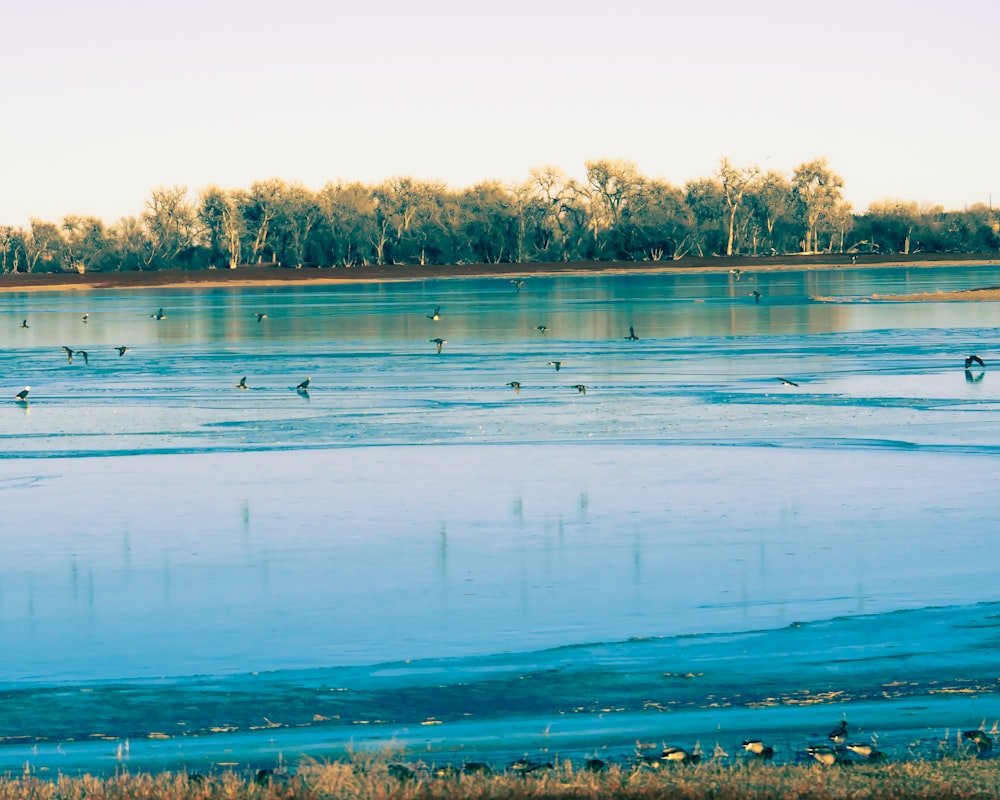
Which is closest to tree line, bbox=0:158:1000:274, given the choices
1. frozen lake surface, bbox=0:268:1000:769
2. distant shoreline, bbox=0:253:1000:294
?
distant shoreline, bbox=0:253:1000:294

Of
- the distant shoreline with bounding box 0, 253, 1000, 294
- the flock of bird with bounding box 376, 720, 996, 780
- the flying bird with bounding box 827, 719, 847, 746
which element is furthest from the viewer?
the distant shoreline with bounding box 0, 253, 1000, 294

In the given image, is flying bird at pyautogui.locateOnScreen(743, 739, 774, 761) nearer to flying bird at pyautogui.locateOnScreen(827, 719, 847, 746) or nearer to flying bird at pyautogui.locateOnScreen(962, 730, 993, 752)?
flying bird at pyautogui.locateOnScreen(827, 719, 847, 746)

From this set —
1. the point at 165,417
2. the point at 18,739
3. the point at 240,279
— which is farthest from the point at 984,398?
the point at 240,279

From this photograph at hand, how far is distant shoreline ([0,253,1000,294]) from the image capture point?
133250mm

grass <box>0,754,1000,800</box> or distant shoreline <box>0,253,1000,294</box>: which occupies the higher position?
distant shoreline <box>0,253,1000,294</box>

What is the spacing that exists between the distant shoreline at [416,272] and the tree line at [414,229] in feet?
11.2

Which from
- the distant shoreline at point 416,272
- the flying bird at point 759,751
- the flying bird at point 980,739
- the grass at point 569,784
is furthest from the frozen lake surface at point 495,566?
the distant shoreline at point 416,272

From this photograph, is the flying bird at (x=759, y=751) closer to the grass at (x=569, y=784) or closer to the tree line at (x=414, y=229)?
the grass at (x=569, y=784)

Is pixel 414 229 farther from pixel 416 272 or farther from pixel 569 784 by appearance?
pixel 569 784

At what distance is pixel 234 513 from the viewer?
1504cm

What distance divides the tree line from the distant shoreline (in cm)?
340

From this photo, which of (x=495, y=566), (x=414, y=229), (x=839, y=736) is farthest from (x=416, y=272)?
(x=839, y=736)

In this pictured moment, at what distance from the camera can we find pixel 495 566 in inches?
486

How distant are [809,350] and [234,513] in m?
23.9
